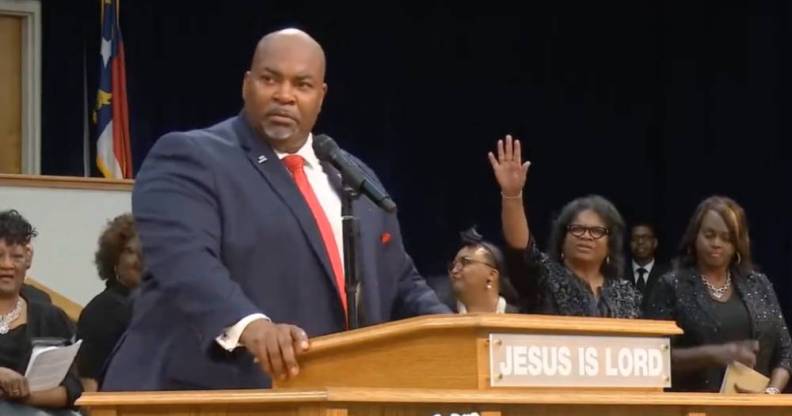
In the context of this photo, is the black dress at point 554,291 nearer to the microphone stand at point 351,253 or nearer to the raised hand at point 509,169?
the raised hand at point 509,169

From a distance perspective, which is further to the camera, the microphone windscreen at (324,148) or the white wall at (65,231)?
the white wall at (65,231)

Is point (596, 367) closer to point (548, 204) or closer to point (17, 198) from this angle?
point (17, 198)

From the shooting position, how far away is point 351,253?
325cm

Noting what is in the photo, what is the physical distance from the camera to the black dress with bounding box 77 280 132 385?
5539 mm

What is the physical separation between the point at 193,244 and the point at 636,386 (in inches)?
33.5

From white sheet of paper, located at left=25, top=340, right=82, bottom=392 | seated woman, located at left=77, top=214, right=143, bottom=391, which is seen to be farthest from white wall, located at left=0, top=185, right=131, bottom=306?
white sheet of paper, located at left=25, top=340, right=82, bottom=392

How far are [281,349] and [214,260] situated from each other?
1.19ft

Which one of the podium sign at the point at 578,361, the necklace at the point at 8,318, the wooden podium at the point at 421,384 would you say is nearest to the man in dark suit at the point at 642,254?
the necklace at the point at 8,318

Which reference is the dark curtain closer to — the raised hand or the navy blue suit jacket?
the raised hand

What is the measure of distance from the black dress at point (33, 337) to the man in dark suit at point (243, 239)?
2178 millimetres

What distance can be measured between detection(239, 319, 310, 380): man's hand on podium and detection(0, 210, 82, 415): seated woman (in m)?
2.56

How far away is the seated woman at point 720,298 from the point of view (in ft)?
18.6

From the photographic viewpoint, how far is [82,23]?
9.73 m

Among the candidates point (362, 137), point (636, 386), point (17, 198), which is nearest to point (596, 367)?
point (636, 386)
